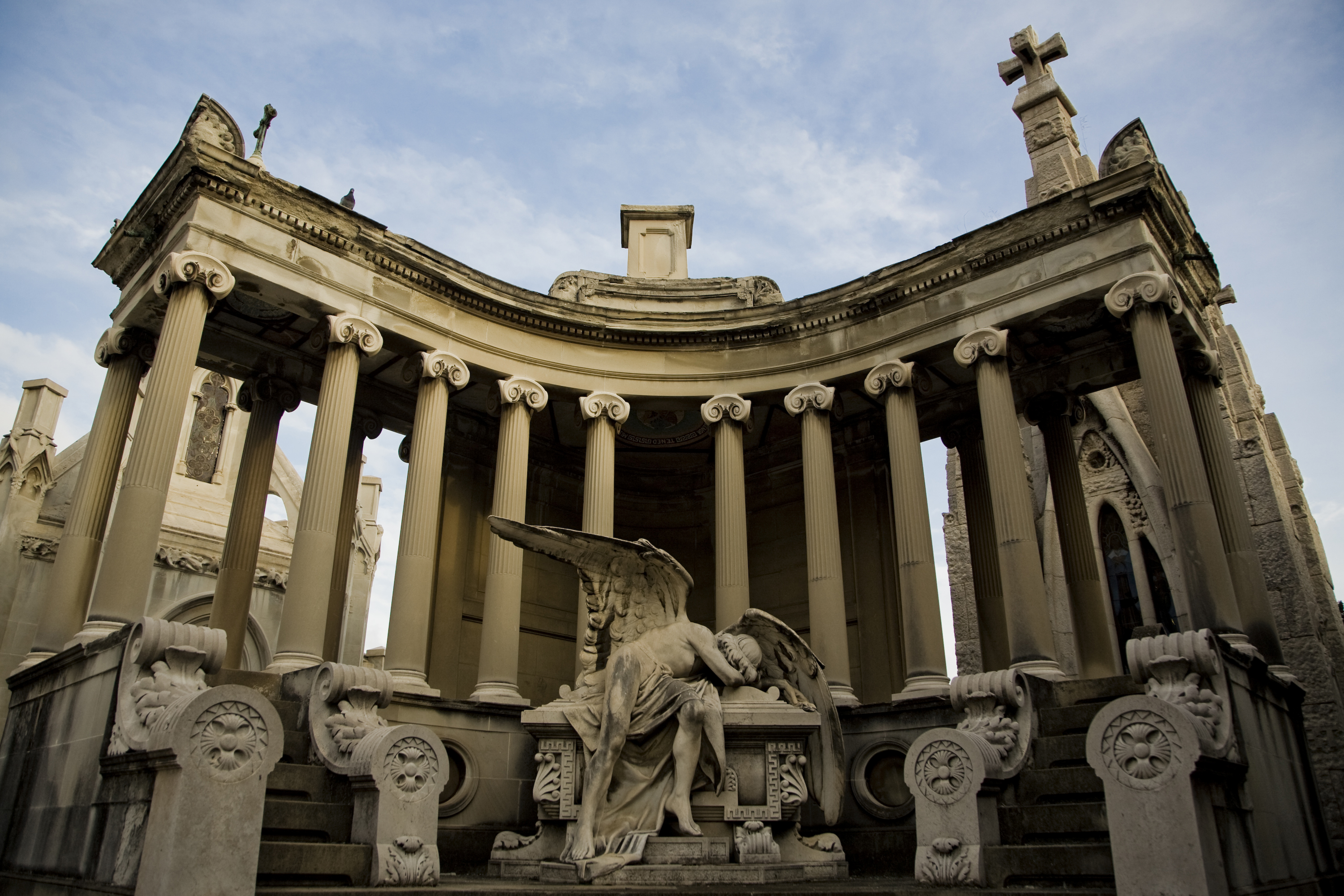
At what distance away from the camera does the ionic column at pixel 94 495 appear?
14578 mm

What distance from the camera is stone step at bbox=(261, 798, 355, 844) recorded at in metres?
9.66

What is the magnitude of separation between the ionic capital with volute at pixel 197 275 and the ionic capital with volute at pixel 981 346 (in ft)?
40.5

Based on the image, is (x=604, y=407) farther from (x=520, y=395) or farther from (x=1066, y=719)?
(x=1066, y=719)

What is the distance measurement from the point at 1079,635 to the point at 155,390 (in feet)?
52.9

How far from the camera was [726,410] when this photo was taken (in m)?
19.1

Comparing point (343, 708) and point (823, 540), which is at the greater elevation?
point (823, 540)

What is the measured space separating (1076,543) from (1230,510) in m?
2.93

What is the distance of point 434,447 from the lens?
16.9 metres

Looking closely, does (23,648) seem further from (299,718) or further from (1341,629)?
(1341,629)

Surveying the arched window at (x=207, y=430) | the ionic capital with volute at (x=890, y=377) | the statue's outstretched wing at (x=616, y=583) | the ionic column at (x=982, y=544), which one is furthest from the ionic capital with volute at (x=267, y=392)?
the ionic column at (x=982, y=544)

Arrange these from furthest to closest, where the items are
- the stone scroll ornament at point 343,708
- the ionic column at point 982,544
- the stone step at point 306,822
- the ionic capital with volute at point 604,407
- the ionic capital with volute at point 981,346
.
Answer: the ionic capital with volute at point 604,407 → the ionic column at point 982,544 → the ionic capital with volute at point 981,346 → the stone scroll ornament at point 343,708 → the stone step at point 306,822

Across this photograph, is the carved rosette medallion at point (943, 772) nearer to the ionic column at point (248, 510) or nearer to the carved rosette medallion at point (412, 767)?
the carved rosette medallion at point (412, 767)

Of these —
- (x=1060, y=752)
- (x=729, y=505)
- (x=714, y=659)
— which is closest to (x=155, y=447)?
(x=714, y=659)

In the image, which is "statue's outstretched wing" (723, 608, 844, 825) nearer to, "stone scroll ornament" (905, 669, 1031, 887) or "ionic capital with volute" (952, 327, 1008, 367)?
"stone scroll ornament" (905, 669, 1031, 887)
